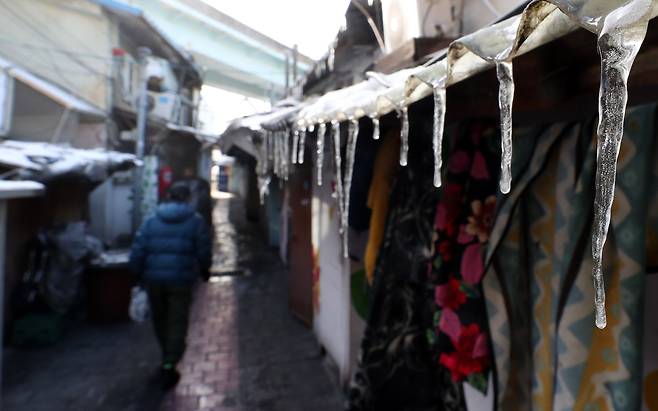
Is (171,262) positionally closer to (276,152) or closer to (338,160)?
(276,152)

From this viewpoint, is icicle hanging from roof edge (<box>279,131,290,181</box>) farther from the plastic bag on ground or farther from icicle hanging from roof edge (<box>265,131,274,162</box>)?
the plastic bag on ground

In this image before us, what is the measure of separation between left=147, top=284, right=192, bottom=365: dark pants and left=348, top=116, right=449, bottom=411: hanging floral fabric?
107 inches

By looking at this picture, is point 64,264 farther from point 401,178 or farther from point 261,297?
point 401,178

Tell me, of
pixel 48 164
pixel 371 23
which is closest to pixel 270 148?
pixel 371 23

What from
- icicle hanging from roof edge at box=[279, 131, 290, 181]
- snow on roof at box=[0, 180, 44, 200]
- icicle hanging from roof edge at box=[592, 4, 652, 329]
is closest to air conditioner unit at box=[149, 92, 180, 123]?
snow on roof at box=[0, 180, 44, 200]

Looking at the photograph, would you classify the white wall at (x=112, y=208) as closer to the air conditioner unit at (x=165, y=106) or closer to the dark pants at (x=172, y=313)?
the air conditioner unit at (x=165, y=106)

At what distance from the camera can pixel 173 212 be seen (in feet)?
14.2

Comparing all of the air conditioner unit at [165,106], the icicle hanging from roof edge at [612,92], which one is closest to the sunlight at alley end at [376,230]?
the icicle hanging from roof edge at [612,92]

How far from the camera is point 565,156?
54.3 inches

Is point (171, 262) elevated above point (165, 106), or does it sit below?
below

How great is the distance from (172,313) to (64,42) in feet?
29.0

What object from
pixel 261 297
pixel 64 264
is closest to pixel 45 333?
pixel 64 264

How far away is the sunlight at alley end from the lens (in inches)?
44.5

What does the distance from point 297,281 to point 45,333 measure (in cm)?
343
